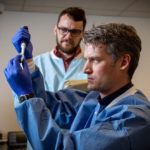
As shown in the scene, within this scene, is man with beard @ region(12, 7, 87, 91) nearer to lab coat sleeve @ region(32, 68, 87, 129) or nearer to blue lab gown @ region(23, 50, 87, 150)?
blue lab gown @ region(23, 50, 87, 150)

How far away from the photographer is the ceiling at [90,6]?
2816 mm

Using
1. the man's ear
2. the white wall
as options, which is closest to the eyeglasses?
the man's ear

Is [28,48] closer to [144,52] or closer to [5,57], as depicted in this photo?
[5,57]

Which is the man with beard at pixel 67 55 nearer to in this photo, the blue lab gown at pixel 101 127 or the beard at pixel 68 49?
the beard at pixel 68 49

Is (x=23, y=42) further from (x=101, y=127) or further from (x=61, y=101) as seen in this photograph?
(x=101, y=127)

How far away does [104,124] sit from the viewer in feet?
3.24

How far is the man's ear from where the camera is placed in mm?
1156

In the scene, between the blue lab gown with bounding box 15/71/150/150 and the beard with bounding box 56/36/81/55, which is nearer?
the blue lab gown with bounding box 15/71/150/150

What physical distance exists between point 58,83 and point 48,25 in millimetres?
1425

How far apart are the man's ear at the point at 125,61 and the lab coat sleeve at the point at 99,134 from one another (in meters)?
0.19

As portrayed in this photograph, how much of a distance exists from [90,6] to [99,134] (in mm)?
2194

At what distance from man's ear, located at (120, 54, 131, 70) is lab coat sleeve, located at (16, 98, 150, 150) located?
0.19 meters

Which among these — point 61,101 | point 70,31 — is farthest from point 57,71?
point 61,101

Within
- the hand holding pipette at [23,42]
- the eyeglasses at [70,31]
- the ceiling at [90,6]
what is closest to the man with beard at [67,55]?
the eyeglasses at [70,31]
